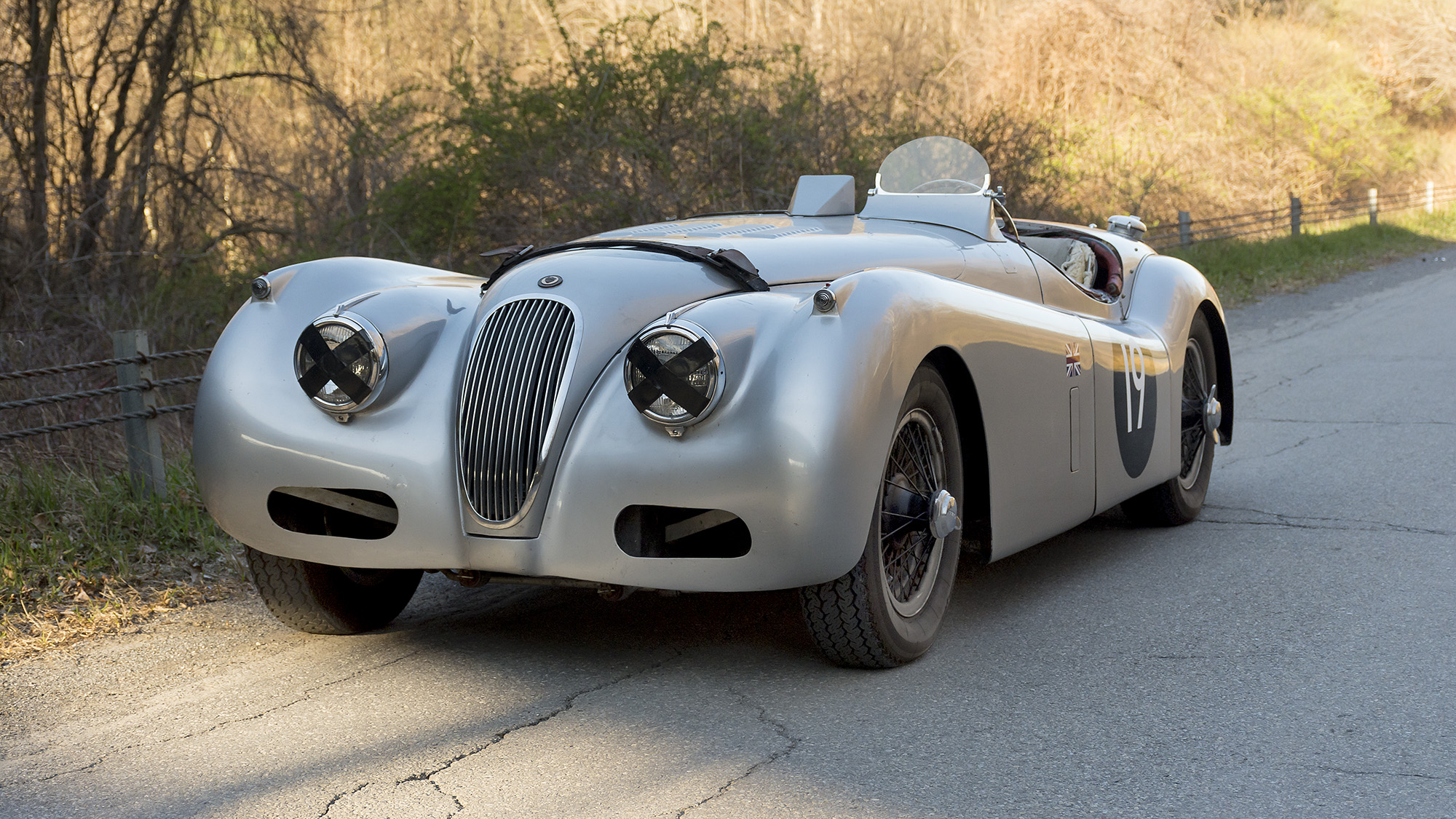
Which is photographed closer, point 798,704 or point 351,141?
point 798,704

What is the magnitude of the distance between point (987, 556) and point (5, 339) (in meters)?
6.75

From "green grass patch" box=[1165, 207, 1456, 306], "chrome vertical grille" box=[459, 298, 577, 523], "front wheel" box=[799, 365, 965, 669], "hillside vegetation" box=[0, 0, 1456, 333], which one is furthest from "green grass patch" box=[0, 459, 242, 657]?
"green grass patch" box=[1165, 207, 1456, 306]

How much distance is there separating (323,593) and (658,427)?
129 centimetres

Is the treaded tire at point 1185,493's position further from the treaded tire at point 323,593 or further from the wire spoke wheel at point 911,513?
the treaded tire at point 323,593

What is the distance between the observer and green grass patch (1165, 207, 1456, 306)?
1540cm

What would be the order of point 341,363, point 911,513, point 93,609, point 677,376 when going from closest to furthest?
point 677,376
point 341,363
point 911,513
point 93,609

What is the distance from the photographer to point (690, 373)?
3.12m

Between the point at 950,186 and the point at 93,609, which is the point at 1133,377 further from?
the point at 93,609

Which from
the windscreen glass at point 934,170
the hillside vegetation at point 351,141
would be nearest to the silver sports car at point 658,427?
the windscreen glass at point 934,170

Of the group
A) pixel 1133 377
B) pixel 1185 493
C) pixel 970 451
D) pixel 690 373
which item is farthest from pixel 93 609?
pixel 1185 493

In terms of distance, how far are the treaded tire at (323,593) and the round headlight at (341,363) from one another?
1.77ft

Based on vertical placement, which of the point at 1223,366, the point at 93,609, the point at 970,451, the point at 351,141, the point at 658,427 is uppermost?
the point at 351,141

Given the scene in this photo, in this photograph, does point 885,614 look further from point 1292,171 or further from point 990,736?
point 1292,171

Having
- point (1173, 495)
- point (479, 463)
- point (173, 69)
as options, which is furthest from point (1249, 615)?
point (173, 69)
